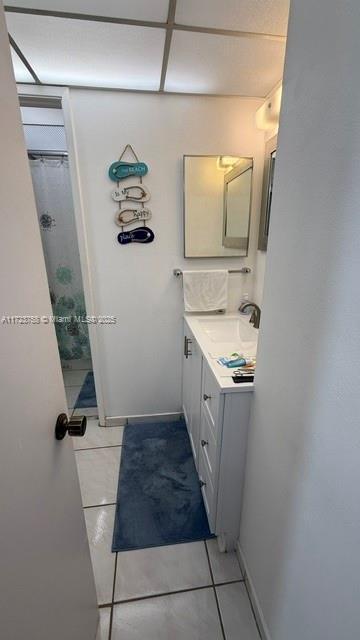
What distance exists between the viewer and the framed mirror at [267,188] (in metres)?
1.49

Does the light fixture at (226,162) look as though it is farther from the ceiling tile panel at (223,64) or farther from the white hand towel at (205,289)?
the white hand towel at (205,289)

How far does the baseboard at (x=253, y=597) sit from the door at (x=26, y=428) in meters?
0.74

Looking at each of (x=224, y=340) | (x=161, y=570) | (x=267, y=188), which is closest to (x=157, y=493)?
(x=161, y=570)

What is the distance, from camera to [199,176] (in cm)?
161

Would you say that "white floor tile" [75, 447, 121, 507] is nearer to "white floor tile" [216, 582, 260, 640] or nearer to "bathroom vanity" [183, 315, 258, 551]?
"bathroom vanity" [183, 315, 258, 551]

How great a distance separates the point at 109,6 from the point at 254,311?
1.55m

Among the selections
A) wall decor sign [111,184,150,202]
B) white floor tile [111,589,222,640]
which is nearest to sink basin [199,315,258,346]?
wall decor sign [111,184,150,202]

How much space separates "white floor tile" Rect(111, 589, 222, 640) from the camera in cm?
100

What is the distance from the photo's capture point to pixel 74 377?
2.81 metres

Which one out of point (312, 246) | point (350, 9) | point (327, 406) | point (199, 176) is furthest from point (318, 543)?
point (199, 176)

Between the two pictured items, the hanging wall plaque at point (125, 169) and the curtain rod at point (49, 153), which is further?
the curtain rod at point (49, 153)

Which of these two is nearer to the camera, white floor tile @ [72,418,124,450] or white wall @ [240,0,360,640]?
white wall @ [240,0,360,640]

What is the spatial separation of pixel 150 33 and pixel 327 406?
153cm

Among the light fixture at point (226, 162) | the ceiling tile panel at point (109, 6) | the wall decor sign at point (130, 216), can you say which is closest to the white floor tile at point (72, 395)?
the wall decor sign at point (130, 216)
